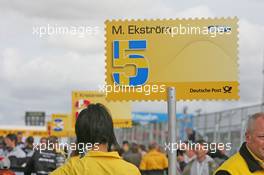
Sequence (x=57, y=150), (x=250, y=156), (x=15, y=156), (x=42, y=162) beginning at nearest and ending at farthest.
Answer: (x=250, y=156) → (x=42, y=162) → (x=57, y=150) → (x=15, y=156)

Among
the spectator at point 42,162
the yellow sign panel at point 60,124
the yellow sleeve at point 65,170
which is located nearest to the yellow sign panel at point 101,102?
the spectator at point 42,162

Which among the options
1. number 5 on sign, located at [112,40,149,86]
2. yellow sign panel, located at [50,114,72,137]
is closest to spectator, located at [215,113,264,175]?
number 5 on sign, located at [112,40,149,86]

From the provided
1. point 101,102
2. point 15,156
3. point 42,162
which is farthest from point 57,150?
point 101,102

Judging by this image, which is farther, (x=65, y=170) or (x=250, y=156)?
(x=250, y=156)

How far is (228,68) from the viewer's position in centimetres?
693

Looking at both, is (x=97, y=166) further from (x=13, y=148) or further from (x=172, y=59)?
(x=13, y=148)

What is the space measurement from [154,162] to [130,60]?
498 inches

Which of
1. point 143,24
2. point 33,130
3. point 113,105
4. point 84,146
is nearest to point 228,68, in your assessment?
point 143,24

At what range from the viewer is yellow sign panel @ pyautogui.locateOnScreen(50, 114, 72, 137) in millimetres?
27016

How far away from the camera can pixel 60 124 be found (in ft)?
91.1

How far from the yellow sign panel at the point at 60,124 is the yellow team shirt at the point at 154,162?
7.44 meters

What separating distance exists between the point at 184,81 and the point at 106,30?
93cm

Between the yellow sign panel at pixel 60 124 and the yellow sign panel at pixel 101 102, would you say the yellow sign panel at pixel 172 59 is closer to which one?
the yellow sign panel at pixel 101 102

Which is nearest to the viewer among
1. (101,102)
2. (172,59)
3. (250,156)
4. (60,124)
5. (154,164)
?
(250,156)
